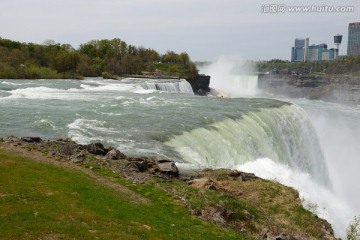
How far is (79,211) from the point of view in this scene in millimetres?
9562

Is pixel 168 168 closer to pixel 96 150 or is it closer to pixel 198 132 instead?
pixel 96 150

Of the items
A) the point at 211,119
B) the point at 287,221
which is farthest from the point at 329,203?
the point at 211,119

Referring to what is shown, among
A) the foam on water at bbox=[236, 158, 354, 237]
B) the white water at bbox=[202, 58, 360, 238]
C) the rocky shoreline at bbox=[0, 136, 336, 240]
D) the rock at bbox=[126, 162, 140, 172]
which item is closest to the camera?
the rocky shoreline at bbox=[0, 136, 336, 240]

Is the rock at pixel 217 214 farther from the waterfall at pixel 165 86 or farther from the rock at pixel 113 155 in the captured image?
the waterfall at pixel 165 86

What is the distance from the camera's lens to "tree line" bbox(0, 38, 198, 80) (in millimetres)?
64688

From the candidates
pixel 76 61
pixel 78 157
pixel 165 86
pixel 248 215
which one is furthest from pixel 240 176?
pixel 76 61

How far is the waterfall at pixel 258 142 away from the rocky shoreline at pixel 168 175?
2.73 m

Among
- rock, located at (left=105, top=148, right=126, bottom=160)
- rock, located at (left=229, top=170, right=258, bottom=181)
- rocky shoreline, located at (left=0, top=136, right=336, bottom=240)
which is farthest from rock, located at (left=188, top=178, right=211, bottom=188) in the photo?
rock, located at (left=105, top=148, right=126, bottom=160)

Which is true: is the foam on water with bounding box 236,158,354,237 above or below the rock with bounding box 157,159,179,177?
below

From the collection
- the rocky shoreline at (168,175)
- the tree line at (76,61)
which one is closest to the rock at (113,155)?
the rocky shoreline at (168,175)

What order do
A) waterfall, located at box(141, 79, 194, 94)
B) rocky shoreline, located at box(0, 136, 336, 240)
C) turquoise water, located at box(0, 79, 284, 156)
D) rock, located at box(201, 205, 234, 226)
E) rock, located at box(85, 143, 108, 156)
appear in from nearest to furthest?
rock, located at box(201, 205, 234, 226)
rocky shoreline, located at box(0, 136, 336, 240)
rock, located at box(85, 143, 108, 156)
turquoise water, located at box(0, 79, 284, 156)
waterfall, located at box(141, 79, 194, 94)

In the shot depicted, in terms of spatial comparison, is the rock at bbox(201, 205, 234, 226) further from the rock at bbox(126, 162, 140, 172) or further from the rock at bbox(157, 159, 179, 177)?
the rock at bbox(126, 162, 140, 172)

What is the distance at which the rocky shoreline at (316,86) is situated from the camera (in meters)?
92.8

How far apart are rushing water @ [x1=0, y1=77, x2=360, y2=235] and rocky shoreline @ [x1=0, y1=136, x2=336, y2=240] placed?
1.75 metres
